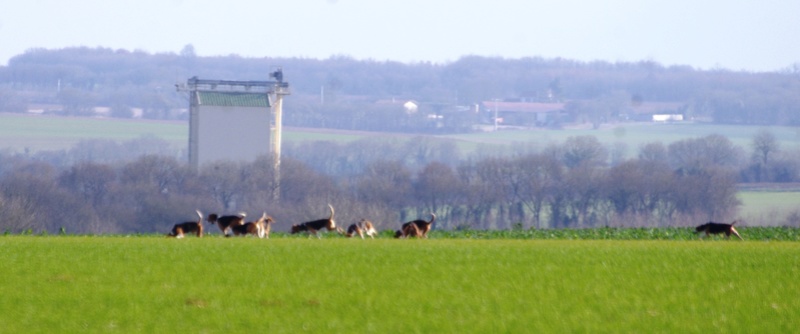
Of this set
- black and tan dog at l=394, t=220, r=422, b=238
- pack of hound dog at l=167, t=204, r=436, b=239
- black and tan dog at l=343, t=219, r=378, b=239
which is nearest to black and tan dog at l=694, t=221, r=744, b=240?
pack of hound dog at l=167, t=204, r=436, b=239

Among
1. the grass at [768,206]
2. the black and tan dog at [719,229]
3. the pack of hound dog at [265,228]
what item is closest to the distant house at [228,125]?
the grass at [768,206]

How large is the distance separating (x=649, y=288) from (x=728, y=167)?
137 metres

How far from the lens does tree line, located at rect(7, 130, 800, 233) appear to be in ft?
374

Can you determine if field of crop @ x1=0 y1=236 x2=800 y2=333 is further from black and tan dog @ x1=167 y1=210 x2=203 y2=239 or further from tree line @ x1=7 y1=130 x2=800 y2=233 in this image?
tree line @ x1=7 y1=130 x2=800 y2=233

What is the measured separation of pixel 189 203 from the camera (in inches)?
4604

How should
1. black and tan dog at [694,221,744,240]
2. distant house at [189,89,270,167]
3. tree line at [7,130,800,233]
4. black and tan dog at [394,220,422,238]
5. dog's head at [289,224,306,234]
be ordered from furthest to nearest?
distant house at [189,89,270,167] → tree line at [7,130,800,233] → dog's head at [289,224,306,234] → black and tan dog at [694,221,744,240] → black and tan dog at [394,220,422,238]

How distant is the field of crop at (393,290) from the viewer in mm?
13758

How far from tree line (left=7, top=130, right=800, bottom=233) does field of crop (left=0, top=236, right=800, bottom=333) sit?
287 feet

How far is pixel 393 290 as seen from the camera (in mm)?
15945

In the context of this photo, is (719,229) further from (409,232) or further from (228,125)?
(228,125)

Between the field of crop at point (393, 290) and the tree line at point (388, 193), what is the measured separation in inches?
3439

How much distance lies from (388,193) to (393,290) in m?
111

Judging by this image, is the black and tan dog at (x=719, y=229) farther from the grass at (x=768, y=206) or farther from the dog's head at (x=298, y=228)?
the grass at (x=768, y=206)

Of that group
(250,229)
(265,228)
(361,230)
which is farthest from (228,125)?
(361,230)
